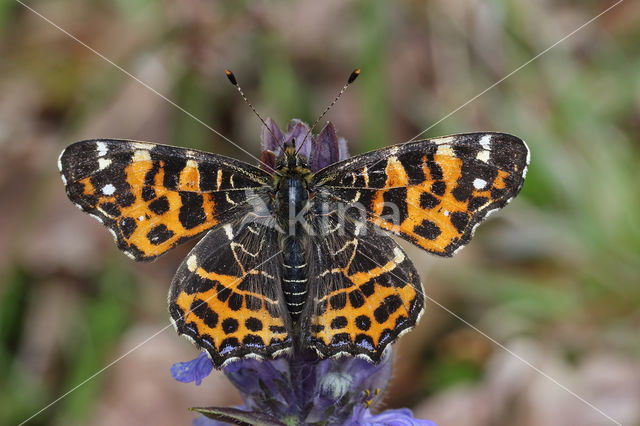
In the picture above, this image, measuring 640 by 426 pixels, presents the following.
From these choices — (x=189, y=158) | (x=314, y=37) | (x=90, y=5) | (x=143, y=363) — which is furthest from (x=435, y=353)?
(x=90, y=5)

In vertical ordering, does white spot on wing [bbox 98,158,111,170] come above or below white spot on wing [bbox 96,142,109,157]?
below

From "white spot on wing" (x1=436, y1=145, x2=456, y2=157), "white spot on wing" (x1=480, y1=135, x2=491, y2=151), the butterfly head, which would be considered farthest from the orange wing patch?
"white spot on wing" (x1=480, y1=135, x2=491, y2=151)

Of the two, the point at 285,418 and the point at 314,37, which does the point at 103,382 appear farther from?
the point at 314,37

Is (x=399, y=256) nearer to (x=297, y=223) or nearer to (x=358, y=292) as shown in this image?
(x=358, y=292)

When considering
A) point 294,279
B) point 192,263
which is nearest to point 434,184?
point 294,279

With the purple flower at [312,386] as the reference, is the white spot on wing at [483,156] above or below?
above

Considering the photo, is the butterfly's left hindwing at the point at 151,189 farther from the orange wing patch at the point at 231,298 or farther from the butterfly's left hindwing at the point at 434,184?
the butterfly's left hindwing at the point at 434,184

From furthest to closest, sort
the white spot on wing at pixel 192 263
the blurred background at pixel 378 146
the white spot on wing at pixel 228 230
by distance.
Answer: the blurred background at pixel 378 146 → the white spot on wing at pixel 228 230 → the white spot on wing at pixel 192 263

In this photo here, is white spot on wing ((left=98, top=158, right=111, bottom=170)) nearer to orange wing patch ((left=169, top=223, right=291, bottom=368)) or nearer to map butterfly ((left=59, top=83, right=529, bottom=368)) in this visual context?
map butterfly ((left=59, top=83, right=529, bottom=368))

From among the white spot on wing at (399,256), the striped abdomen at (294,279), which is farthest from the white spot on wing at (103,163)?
the white spot on wing at (399,256)
